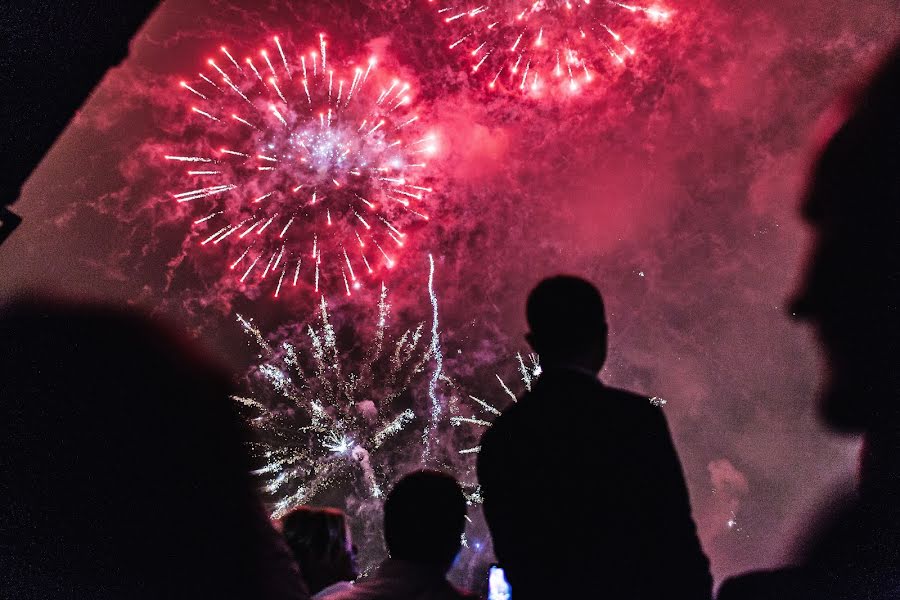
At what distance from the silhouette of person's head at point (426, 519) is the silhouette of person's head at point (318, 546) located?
0.57 meters

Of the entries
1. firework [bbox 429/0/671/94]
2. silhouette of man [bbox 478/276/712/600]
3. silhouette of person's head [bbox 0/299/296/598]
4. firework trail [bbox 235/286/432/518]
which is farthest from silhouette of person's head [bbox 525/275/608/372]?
firework trail [bbox 235/286/432/518]

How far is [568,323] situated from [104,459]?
146 cm

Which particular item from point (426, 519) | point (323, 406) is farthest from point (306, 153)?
point (426, 519)

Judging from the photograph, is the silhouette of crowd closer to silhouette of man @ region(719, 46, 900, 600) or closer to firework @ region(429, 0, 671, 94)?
silhouette of man @ region(719, 46, 900, 600)

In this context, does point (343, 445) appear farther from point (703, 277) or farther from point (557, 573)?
point (557, 573)

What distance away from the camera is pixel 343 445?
16781 millimetres

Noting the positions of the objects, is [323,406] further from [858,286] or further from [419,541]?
[419,541]

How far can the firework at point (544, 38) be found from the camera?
1055 cm

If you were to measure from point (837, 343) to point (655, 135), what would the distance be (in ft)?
32.8

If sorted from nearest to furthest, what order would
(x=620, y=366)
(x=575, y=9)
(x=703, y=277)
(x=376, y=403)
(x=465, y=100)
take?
1. (x=575, y=9)
2. (x=465, y=100)
3. (x=703, y=277)
4. (x=620, y=366)
5. (x=376, y=403)

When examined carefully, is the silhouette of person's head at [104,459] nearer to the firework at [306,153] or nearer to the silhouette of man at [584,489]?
the silhouette of man at [584,489]

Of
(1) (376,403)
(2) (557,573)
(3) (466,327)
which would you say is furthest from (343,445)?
(2) (557,573)

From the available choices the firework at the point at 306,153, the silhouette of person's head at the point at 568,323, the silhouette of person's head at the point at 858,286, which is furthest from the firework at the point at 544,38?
the silhouette of person's head at the point at 568,323

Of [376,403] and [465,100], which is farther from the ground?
[465,100]
